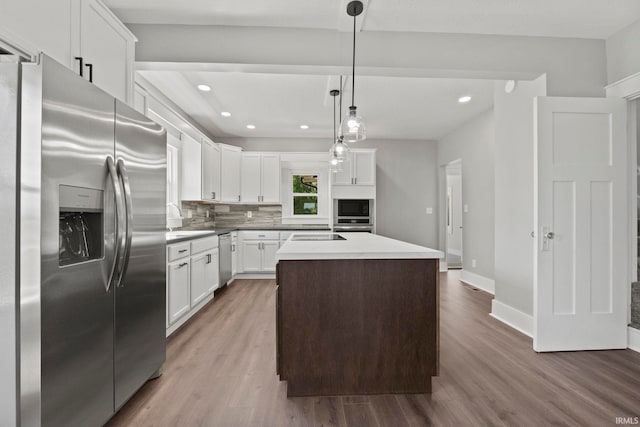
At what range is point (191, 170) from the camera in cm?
449

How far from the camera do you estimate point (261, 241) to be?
529 centimetres

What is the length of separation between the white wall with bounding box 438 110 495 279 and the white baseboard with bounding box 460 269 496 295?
0.17 feet

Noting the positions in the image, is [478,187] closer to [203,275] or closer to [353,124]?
[353,124]

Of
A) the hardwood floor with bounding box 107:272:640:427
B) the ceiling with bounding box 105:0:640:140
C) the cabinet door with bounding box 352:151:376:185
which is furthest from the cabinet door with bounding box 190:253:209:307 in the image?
the cabinet door with bounding box 352:151:376:185

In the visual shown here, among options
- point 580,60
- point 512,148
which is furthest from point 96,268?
point 580,60

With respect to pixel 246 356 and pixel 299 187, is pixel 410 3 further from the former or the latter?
pixel 299 187

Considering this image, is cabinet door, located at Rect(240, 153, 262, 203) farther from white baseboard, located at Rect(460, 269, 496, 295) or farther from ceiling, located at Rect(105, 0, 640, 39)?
white baseboard, located at Rect(460, 269, 496, 295)

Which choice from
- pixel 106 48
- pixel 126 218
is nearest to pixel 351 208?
pixel 106 48

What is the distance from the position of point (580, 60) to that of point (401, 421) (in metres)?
3.11

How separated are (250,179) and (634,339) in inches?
199

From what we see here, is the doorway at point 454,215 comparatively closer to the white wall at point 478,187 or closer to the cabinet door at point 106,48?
the white wall at point 478,187

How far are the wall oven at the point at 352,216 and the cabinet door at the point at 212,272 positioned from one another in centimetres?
203

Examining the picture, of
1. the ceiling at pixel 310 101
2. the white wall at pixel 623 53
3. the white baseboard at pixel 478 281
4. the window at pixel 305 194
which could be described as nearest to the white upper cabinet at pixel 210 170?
the ceiling at pixel 310 101

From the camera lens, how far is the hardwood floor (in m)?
1.69
